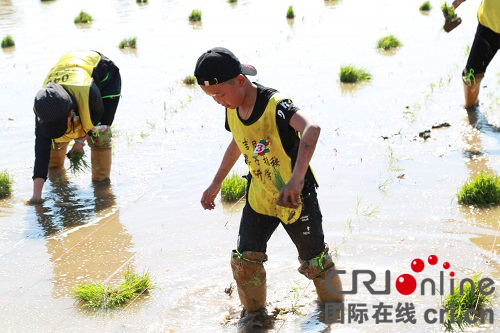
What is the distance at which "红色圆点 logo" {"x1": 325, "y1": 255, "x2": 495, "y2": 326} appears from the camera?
152 inches

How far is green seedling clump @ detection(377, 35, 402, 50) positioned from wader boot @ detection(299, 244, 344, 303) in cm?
643

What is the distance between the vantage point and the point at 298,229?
385 centimetres

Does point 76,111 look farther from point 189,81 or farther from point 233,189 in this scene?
point 189,81

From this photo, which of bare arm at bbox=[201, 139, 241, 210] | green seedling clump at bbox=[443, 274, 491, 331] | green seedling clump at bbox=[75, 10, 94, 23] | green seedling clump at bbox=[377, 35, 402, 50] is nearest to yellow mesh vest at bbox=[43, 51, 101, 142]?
bare arm at bbox=[201, 139, 241, 210]

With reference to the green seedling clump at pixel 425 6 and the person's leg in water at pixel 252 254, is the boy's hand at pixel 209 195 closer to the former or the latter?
the person's leg in water at pixel 252 254

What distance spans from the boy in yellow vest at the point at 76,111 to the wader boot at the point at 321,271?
2500 mm

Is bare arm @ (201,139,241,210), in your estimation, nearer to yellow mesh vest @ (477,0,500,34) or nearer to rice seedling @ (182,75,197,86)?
yellow mesh vest @ (477,0,500,34)

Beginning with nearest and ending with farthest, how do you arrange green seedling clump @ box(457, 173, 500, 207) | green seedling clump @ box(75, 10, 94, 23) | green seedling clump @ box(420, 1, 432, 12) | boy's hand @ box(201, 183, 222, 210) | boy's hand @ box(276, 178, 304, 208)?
boy's hand @ box(276, 178, 304, 208) → boy's hand @ box(201, 183, 222, 210) → green seedling clump @ box(457, 173, 500, 207) → green seedling clump @ box(420, 1, 432, 12) → green seedling clump @ box(75, 10, 94, 23)

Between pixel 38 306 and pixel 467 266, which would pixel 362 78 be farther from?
pixel 38 306

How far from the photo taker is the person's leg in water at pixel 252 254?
153 inches

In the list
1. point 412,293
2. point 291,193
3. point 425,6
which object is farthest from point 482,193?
point 425,6

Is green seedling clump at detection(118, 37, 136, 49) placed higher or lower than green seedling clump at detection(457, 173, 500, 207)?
higher

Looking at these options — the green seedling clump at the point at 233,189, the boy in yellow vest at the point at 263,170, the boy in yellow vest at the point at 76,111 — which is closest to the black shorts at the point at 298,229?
the boy in yellow vest at the point at 263,170

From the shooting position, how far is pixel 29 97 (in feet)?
30.4
